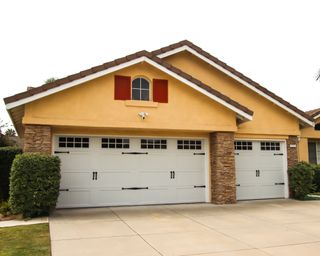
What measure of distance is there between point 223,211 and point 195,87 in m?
4.34

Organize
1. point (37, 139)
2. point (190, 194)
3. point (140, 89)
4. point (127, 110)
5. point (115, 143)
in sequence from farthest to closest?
point (190, 194) → point (115, 143) → point (140, 89) → point (127, 110) → point (37, 139)

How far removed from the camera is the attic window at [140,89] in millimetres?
11650

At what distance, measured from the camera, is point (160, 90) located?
11.8m

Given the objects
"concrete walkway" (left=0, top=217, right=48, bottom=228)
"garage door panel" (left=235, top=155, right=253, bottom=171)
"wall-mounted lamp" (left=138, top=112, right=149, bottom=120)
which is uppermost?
"wall-mounted lamp" (left=138, top=112, right=149, bottom=120)

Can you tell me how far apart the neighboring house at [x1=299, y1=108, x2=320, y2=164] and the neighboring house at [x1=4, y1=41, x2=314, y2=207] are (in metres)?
3.00

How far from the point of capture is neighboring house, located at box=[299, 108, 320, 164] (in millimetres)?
16395

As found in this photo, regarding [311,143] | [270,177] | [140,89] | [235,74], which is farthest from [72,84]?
[311,143]

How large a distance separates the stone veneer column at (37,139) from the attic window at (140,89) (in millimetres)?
3142

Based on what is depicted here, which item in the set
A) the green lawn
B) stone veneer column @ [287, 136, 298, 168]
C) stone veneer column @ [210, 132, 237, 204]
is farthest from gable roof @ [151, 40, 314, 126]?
the green lawn

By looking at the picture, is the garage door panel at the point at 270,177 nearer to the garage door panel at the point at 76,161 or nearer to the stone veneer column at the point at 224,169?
the stone veneer column at the point at 224,169

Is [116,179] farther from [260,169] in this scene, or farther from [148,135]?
[260,169]

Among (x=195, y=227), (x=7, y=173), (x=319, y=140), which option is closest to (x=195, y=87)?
(x=195, y=227)

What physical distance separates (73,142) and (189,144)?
436cm

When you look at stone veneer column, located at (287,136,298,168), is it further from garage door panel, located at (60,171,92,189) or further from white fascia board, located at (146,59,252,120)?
garage door panel, located at (60,171,92,189)
